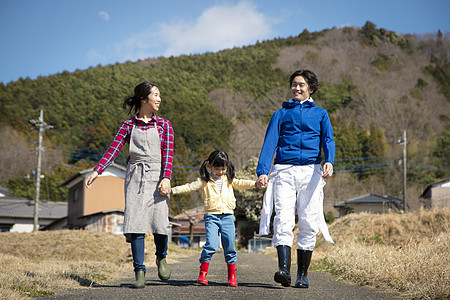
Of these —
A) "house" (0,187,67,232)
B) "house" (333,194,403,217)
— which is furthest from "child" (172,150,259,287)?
"house" (0,187,67,232)

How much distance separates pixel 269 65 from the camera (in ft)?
303

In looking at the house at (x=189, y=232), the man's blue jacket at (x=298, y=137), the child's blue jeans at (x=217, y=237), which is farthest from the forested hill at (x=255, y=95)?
the man's blue jacket at (x=298, y=137)

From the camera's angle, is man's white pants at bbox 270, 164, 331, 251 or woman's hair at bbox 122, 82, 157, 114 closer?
man's white pants at bbox 270, 164, 331, 251

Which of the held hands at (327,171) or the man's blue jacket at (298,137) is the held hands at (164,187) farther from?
the held hands at (327,171)

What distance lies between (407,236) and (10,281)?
8.80m

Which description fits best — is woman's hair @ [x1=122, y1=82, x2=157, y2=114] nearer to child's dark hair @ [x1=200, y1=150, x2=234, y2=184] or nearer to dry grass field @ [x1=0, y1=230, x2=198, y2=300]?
child's dark hair @ [x1=200, y1=150, x2=234, y2=184]

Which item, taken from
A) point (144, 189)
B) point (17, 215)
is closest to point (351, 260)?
point (144, 189)

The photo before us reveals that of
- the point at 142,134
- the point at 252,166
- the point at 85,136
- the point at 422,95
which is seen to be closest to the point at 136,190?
the point at 142,134

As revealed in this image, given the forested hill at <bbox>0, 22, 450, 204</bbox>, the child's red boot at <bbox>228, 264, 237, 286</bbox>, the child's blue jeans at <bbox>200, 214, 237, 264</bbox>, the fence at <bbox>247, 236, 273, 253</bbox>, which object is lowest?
the fence at <bbox>247, 236, 273, 253</bbox>

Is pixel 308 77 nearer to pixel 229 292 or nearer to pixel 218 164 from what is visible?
pixel 218 164

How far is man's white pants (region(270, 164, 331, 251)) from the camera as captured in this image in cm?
460

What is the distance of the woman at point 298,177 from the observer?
15.0 feet

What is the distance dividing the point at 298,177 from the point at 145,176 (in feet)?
4.96

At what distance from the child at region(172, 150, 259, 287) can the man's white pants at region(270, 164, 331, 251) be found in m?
0.52
